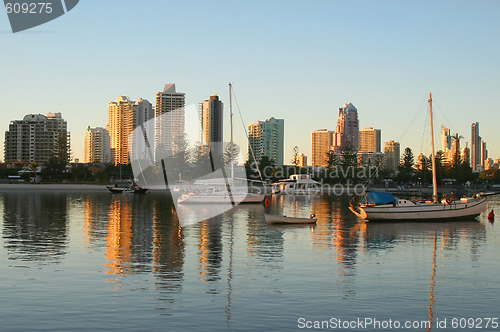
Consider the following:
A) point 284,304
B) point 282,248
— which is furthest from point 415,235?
point 284,304

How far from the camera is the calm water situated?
65.1ft

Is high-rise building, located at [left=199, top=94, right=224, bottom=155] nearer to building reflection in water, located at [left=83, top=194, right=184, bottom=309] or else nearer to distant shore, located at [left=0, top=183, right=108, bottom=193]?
distant shore, located at [left=0, top=183, right=108, bottom=193]

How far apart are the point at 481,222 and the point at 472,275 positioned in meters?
35.1

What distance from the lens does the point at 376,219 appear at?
57.4 metres

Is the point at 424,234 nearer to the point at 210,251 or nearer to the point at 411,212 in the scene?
the point at 411,212

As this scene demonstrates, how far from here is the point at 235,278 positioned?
86.4 ft

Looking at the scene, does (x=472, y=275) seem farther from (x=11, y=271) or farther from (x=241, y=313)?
(x=11, y=271)

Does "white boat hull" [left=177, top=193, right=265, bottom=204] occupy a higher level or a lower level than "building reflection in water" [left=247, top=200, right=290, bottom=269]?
higher

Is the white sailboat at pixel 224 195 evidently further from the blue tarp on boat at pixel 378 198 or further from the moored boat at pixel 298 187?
the moored boat at pixel 298 187

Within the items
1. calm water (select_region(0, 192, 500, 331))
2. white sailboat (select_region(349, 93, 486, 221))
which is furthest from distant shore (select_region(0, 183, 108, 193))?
calm water (select_region(0, 192, 500, 331))

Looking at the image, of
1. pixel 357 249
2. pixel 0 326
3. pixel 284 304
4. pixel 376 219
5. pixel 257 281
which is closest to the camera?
pixel 0 326

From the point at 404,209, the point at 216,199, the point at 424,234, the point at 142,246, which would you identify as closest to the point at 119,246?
the point at 142,246

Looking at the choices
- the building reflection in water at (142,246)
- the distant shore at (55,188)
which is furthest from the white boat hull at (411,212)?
the distant shore at (55,188)

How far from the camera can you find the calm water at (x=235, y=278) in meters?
19.8
